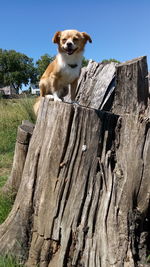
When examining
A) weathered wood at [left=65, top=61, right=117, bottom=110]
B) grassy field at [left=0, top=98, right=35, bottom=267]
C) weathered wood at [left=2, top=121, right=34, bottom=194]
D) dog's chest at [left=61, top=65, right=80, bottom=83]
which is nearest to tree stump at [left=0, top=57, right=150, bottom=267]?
grassy field at [left=0, top=98, right=35, bottom=267]

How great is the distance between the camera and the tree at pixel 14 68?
51.5m

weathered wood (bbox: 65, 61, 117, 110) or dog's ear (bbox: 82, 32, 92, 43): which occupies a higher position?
dog's ear (bbox: 82, 32, 92, 43)

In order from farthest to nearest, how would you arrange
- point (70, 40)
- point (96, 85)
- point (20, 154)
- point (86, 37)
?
1. point (96, 85)
2. point (86, 37)
3. point (70, 40)
4. point (20, 154)

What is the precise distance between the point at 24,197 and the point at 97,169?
804 mm

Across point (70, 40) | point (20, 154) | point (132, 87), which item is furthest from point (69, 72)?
point (20, 154)

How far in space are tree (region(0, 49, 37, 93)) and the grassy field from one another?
4172 cm

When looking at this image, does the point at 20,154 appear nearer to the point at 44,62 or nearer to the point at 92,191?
the point at 92,191

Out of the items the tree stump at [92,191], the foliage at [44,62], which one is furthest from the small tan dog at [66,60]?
the foliage at [44,62]

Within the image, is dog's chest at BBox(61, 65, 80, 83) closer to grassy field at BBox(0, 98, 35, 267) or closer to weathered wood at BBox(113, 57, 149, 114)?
weathered wood at BBox(113, 57, 149, 114)

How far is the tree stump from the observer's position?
89.0 inches

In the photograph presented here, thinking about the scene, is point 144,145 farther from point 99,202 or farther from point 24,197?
point 24,197

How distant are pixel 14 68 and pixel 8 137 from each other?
47359 millimetres

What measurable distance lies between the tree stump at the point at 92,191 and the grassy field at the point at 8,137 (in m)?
0.52

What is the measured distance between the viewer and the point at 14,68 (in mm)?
52156
